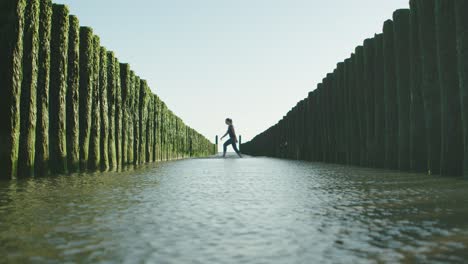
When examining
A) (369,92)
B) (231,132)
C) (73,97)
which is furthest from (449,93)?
(231,132)

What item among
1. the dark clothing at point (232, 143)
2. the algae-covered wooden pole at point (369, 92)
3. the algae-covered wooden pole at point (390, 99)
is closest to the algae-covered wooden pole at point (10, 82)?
the algae-covered wooden pole at point (390, 99)

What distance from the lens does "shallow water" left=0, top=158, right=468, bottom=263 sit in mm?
2492

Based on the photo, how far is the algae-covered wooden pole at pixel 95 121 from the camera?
1147 centimetres

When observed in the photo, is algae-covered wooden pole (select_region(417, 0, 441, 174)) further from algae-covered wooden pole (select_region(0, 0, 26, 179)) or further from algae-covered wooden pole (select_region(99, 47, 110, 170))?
algae-covered wooden pole (select_region(99, 47, 110, 170))

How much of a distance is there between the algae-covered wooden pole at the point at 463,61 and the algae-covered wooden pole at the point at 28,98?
603 centimetres

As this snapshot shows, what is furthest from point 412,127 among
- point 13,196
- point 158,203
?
point 13,196

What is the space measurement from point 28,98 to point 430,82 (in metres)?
6.09

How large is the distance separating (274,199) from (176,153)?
25964 mm

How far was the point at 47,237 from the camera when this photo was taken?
2.95m

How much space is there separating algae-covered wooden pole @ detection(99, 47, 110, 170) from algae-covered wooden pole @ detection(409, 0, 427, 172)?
649cm

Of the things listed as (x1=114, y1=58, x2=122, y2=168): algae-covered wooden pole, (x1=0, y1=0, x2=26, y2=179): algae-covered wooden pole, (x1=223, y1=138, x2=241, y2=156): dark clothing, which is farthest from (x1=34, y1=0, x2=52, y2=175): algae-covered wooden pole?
(x1=223, y1=138, x2=241, y2=156): dark clothing

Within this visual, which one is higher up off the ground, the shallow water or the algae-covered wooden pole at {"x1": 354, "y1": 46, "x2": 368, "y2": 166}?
the algae-covered wooden pole at {"x1": 354, "y1": 46, "x2": 368, "y2": 166}

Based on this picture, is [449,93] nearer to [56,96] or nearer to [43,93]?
[43,93]

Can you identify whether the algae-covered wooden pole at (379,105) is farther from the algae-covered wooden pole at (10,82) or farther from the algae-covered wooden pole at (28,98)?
the algae-covered wooden pole at (10,82)
